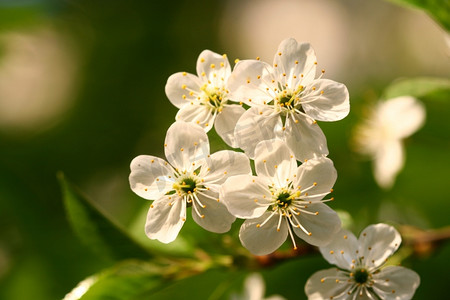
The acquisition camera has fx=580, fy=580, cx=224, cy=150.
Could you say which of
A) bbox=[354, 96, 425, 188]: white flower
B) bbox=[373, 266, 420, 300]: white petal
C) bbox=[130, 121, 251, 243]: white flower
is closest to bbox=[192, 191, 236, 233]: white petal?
bbox=[130, 121, 251, 243]: white flower

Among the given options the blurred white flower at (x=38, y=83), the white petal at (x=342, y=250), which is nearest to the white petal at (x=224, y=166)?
the white petal at (x=342, y=250)

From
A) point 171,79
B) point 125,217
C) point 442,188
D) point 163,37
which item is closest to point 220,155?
point 171,79

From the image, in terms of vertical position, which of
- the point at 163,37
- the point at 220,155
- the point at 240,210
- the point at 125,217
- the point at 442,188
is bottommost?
the point at 442,188

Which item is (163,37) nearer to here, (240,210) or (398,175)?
(398,175)

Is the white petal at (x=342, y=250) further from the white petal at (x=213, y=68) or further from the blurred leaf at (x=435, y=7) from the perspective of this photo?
the blurred leaf at (x=435, y=7)

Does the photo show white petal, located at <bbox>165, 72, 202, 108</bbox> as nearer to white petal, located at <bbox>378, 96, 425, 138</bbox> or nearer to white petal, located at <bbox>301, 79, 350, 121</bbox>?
white petal, located at <bbox>301, 79, 350, 121</bbox>

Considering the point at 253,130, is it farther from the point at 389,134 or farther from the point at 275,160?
the point at 389,134

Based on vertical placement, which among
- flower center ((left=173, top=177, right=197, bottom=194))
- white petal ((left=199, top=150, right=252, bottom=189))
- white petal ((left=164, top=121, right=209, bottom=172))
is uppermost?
white petal ((left=164, top=121, right=209, bottom=172))
